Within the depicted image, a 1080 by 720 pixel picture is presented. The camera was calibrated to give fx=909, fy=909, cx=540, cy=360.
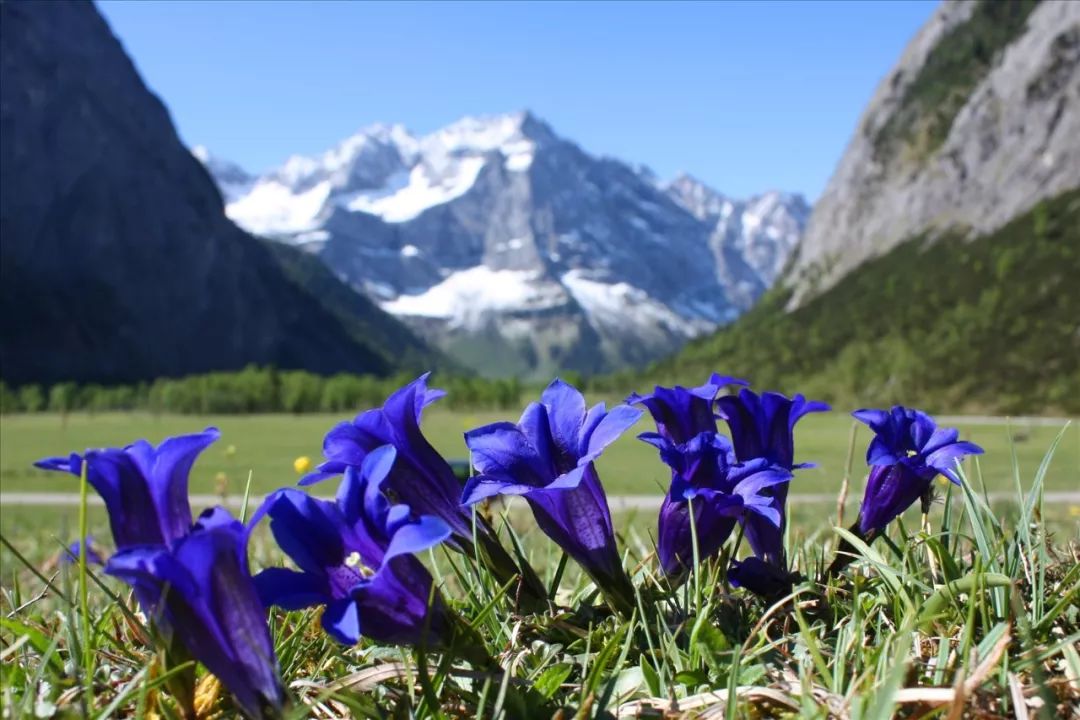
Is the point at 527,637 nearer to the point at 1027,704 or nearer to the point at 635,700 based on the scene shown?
the point at 635,700

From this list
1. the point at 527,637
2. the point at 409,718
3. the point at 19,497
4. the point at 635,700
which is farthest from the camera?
the point at 19,497

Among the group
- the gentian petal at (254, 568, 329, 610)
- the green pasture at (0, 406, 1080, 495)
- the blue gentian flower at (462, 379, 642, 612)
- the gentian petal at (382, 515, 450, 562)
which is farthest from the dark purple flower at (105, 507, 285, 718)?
the green pasture at (0, 406, 1080, 495)

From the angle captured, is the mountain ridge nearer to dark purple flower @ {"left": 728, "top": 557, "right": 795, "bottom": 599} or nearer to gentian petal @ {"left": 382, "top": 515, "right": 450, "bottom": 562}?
dark purple flower @ {"left": 728, "top": 557, "right": 795, "bottom": 599}

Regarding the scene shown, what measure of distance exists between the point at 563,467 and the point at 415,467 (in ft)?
1.00

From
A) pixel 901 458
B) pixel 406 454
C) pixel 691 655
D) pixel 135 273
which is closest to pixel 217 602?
pixel 406 454

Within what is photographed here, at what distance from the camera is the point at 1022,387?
91562 millimetres

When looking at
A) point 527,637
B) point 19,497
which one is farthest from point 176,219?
point 527,637

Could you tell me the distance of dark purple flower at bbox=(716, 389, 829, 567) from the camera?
207cm

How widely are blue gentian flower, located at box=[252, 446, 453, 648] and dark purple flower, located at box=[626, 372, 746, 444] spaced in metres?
0.64

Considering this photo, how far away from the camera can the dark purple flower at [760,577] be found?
201 cm

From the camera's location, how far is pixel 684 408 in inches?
80.4

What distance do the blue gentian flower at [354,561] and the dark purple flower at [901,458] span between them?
1.06 m

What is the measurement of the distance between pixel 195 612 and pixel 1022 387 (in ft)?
337

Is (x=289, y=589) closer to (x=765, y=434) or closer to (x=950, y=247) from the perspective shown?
(x=765, y=434)
